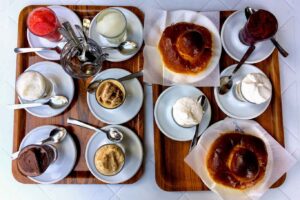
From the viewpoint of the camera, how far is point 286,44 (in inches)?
38.8

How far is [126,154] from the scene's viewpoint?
90cm

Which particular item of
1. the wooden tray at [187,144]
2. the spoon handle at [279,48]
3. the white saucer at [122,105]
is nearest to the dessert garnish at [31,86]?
the white saucer at [122,105]

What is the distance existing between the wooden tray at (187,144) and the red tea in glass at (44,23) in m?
0.31

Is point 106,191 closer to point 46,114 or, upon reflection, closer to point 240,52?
point 46,114

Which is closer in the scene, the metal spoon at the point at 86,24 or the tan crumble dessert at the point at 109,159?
the tan crumble dessert at the point at 109,159

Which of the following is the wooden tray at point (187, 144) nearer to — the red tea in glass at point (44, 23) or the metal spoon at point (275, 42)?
the metal spoon at point (275, 42)

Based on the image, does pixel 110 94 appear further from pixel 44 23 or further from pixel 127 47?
pixel 44 23

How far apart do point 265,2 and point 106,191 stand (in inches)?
27.5

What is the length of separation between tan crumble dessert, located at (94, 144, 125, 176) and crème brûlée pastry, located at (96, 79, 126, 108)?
108 millimetres

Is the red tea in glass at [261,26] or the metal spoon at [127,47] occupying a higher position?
the red tea in glass at [261,26]

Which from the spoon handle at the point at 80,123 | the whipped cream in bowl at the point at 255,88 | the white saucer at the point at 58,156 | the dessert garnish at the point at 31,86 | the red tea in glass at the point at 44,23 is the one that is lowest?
the white saucer at the point at 58,156

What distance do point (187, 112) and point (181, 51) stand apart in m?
0.17

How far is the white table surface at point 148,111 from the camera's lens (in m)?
0.91

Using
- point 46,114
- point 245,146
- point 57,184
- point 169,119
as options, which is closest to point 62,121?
point 46,114
